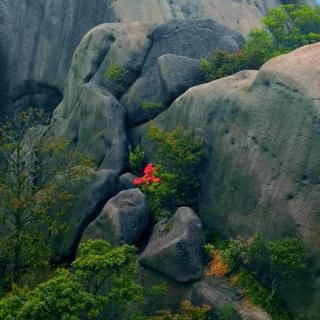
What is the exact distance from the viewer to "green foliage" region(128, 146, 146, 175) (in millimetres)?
23188

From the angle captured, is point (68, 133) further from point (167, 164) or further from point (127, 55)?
point (167, 164)

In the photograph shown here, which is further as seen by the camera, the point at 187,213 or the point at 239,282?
the point at 187,213

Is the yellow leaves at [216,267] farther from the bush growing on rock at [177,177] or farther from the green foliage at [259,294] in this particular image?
the bush growing on rock at [177,177]

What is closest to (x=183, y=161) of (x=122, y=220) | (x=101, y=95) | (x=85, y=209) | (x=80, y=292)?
(x=122, y=220)

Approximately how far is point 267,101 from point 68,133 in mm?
11659

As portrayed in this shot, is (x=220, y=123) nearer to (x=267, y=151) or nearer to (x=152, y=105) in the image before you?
(x=267, y=151)

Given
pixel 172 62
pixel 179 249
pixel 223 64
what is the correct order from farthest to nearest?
pixel 172 62, pixel 223 64, pixel 179 249

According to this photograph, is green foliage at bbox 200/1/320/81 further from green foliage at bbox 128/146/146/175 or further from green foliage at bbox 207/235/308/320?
green foliage at bbox 207/235/308/320

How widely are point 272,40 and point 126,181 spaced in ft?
43.9

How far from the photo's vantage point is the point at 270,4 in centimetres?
4234

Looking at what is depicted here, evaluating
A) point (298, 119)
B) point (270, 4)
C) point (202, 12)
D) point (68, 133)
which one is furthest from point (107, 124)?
point (270, 4)

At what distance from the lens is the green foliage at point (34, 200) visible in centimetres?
1927

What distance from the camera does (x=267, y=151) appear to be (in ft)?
60.2

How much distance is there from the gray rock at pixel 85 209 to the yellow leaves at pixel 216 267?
5266 millimetres
